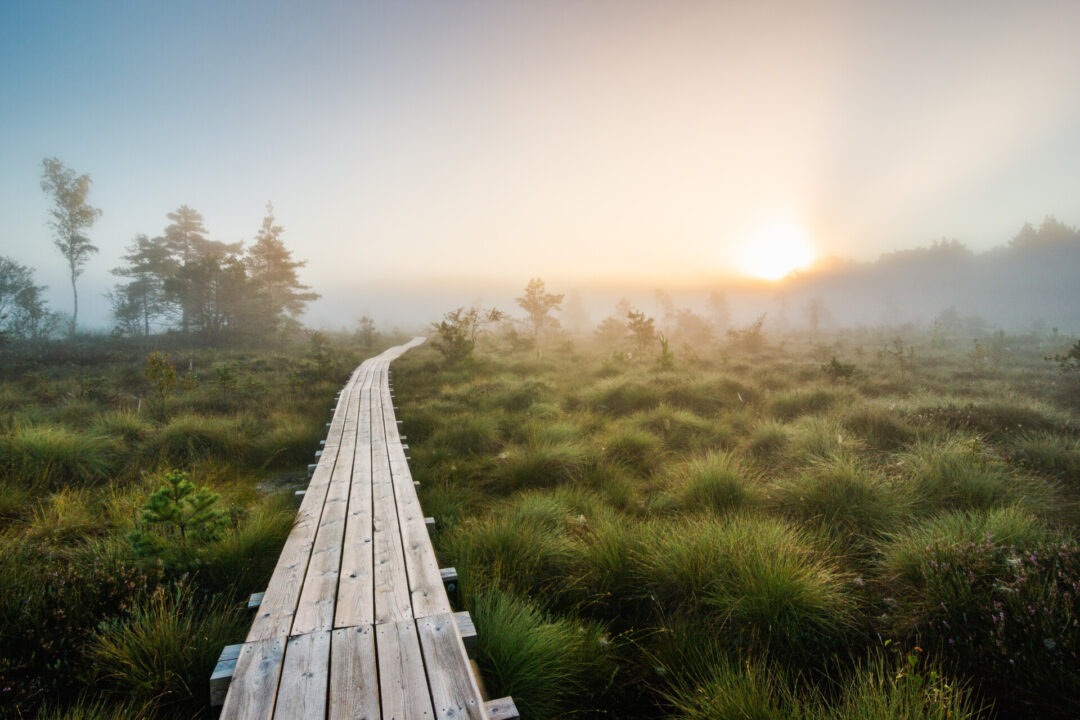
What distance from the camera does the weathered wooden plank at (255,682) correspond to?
234cm

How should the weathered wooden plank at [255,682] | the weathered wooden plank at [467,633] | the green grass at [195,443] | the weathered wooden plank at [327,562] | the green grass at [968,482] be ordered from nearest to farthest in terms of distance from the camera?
the weathered wooden plank at [255,682] < the weathered wooden plank at [467,633] < the weathered wooden plank at [327,562] < the green grass at [968,482] < the green grass at [195,443]

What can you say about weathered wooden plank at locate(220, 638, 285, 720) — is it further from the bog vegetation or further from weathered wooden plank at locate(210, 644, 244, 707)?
the bog vegetation

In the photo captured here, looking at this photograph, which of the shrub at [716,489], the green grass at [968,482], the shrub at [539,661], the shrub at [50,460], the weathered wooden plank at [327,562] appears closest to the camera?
the shrub at [539,661]

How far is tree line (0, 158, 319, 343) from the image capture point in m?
27.0

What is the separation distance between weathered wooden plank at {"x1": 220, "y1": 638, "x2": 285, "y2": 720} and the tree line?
30.9 m

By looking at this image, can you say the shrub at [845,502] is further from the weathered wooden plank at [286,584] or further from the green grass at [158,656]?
the green grass at [158,656]

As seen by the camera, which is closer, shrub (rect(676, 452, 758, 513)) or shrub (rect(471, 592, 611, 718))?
shrub (rect(471, 592, 611, 718))

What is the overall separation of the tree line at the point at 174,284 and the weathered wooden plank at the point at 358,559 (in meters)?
28.0

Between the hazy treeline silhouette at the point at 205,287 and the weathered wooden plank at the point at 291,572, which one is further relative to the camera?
the hazy treeline silhouette at the point at 205,287

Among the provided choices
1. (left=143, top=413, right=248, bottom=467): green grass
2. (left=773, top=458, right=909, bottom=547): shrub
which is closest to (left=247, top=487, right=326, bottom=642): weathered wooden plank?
(left=143, top=413, right=248, bottom=467): green grass

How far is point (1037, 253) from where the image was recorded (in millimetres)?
80688

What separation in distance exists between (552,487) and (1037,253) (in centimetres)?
11994

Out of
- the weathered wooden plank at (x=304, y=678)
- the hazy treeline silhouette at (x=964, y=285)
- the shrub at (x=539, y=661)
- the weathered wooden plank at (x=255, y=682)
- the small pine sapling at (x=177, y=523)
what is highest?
the hazy treeline silhouette at (x=964, y=285)

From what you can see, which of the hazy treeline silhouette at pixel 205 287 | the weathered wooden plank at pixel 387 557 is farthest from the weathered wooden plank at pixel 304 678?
the hazy treeline silhouette at pixel 205 287
